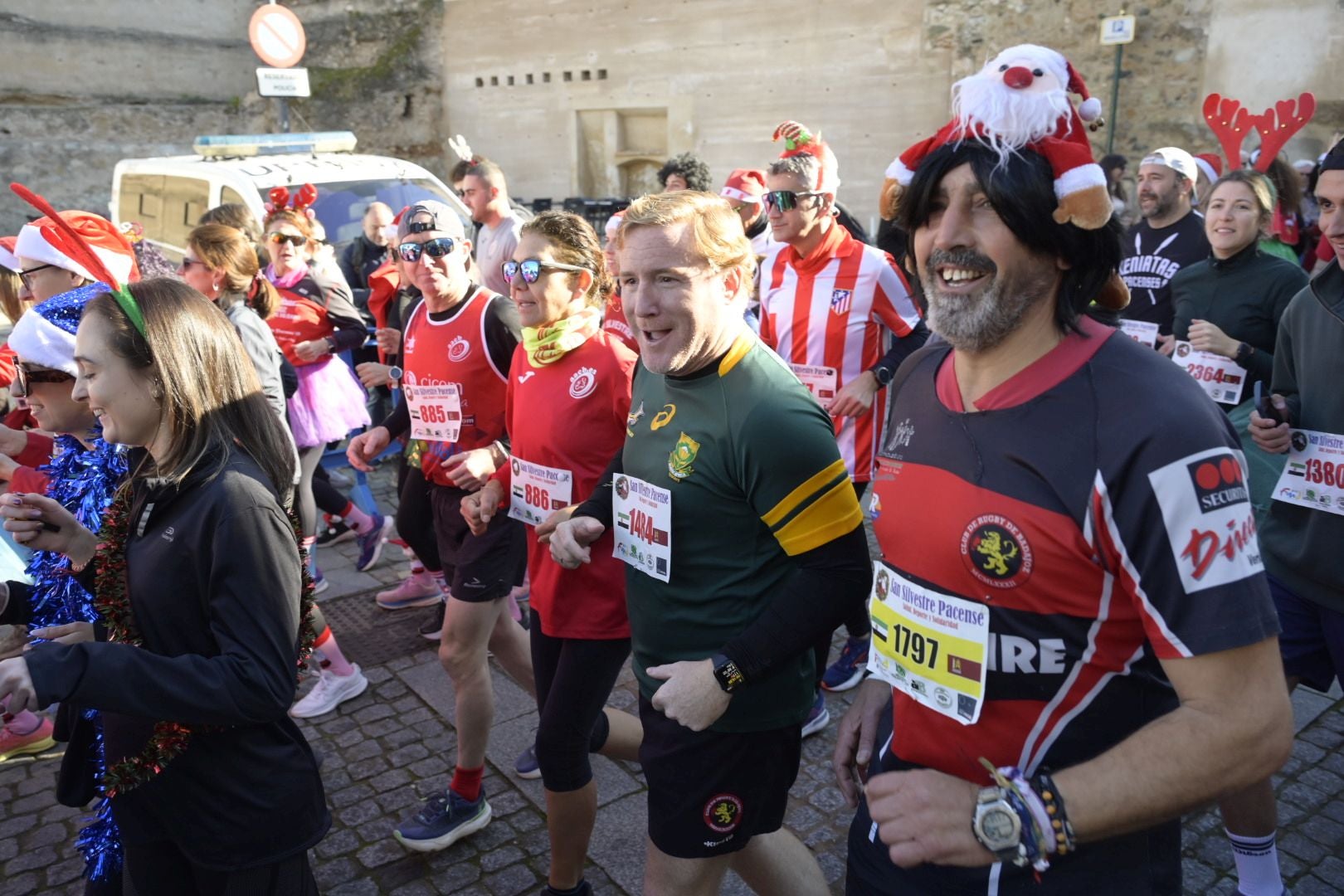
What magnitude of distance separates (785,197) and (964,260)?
2.65 metres

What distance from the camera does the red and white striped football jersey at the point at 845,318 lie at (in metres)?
4.35

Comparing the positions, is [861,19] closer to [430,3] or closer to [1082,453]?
[430,3]

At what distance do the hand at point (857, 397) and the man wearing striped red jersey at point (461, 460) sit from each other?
133 cm

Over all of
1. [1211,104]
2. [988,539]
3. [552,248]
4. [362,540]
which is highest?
[1211,104]

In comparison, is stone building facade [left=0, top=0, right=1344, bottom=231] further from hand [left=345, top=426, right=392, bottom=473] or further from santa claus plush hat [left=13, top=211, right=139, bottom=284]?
santa claus plush hat [left=13, top=211, right=139, bottom=284]

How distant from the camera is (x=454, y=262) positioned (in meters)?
3.88

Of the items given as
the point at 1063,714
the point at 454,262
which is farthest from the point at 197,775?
the point at 454,262

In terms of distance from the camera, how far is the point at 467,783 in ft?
11.6

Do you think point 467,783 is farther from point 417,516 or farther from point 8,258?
point 8,258

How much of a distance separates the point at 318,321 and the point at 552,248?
3345mm

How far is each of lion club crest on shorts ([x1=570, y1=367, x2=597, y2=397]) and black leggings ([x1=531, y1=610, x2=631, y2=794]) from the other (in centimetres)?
76

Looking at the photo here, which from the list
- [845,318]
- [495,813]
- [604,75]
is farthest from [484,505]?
[604,75]

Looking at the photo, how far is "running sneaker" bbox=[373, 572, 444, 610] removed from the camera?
18.6 ft

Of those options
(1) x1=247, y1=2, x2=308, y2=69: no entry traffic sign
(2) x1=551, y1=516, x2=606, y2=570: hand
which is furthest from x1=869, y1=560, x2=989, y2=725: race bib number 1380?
(1) x1=247, y1=2, x2=308, y2=69: no entry traffic sign
